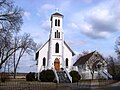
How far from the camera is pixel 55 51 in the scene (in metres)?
53.5

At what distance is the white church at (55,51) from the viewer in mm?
52875

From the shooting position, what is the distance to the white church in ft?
173

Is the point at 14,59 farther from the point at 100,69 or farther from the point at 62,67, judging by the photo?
the point at 100,69

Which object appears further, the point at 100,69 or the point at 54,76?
the point at 100,69

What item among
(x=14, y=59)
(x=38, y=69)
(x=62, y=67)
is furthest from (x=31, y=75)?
(x=14, y=59)

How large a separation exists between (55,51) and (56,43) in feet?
5.89

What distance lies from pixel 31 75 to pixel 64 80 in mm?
7949

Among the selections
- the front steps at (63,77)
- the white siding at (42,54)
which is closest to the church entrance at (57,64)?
the white siding at (42,54)

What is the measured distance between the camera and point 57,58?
53.2 metres

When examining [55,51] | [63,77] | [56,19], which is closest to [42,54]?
[55,51]

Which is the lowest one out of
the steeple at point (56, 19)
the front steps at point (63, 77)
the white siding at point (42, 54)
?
the front steps at point (63, 77)

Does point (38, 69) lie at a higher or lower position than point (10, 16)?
lower

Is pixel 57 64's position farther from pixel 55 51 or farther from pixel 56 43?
pixel 56 43

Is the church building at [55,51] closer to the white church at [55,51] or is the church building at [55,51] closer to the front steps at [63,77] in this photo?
the white church at [55,51]
